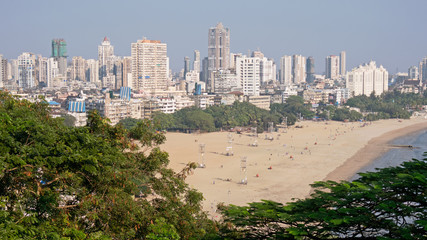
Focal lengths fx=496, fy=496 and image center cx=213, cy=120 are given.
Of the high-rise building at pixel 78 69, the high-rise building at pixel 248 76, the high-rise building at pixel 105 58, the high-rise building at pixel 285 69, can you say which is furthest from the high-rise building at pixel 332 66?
the high-rise building at pixel 248 76

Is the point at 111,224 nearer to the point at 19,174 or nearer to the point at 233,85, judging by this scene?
the point at 19,174

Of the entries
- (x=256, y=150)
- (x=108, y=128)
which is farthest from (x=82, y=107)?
(x=108, y=128)

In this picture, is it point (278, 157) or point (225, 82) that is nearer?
point (278, 157)

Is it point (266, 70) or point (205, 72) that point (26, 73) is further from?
point (266, 70)

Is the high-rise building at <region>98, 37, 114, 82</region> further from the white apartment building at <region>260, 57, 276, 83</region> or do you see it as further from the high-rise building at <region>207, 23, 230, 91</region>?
the white apartment building at <region>260, 57, 276, 83</region>

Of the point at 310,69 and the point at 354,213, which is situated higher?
the point at 310,69

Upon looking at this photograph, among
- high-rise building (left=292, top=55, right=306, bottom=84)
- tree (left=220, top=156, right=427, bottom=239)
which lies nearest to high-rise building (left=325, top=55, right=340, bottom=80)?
high-rise building (left=292, top=55, right=306, bottom=84)

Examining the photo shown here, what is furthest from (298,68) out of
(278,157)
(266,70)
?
(278,157)
